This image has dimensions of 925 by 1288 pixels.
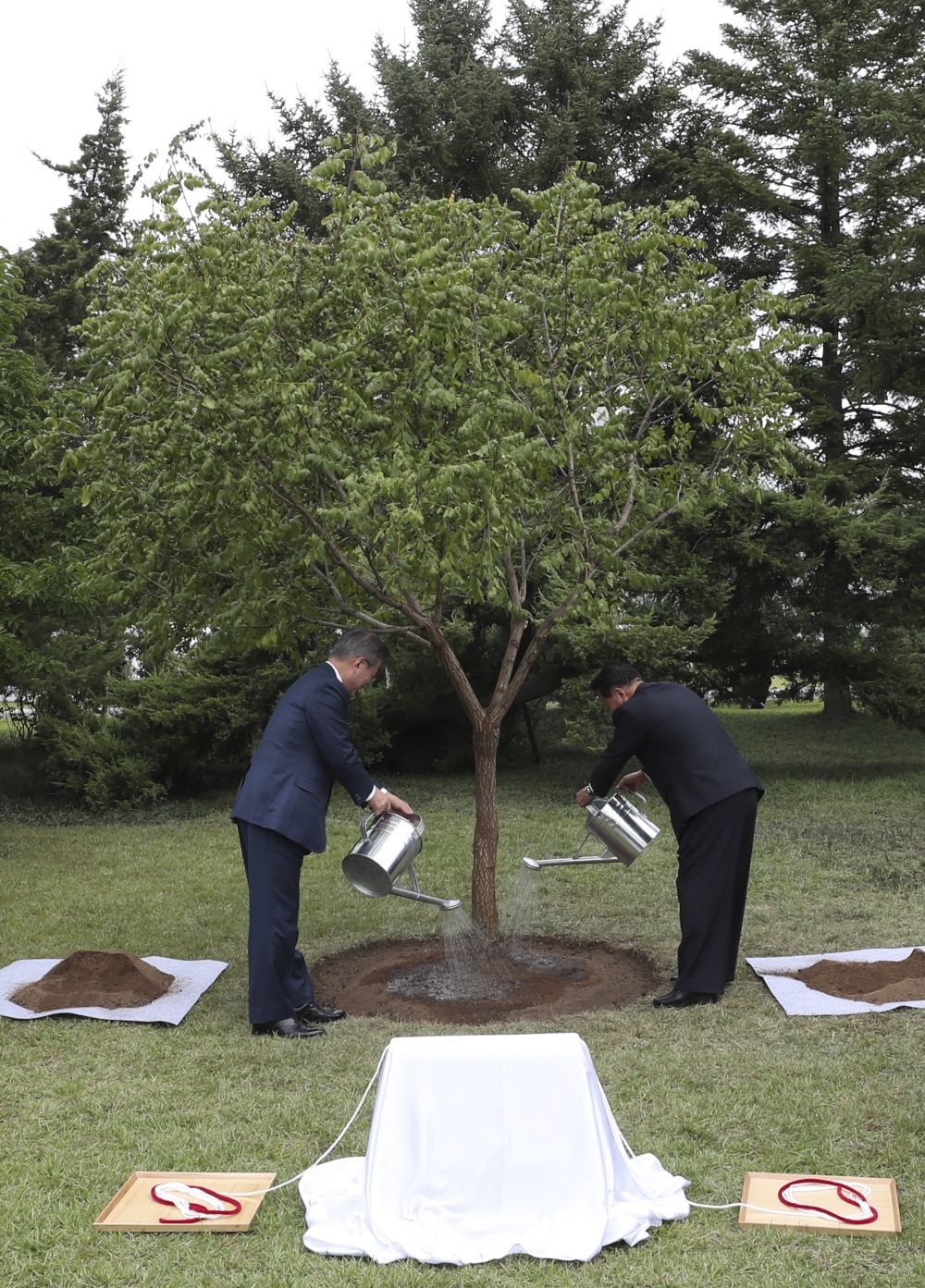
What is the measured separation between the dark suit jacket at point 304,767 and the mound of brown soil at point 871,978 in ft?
8.76

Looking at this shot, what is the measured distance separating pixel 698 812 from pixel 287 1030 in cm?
230

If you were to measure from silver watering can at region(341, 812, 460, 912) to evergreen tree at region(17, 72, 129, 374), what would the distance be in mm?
17398

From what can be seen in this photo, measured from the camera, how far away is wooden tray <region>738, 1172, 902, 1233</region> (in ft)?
11.8

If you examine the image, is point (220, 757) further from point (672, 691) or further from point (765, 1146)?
point (765, 1146)

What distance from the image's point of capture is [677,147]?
1797 centimetres

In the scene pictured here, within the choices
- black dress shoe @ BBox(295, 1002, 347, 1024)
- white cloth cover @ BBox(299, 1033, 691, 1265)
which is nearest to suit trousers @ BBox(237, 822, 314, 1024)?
black dress shoe @ BBox(295, 1002, 347, 1024)

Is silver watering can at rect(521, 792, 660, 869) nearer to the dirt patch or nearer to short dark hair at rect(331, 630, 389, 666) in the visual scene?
the dirt patch

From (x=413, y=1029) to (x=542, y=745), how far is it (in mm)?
12791

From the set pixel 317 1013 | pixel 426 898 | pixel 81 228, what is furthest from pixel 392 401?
pixel 81 228

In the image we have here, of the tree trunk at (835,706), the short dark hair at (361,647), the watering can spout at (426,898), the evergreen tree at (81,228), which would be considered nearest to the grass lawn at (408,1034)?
the watering can spout at (426,898)

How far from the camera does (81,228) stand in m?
22.3

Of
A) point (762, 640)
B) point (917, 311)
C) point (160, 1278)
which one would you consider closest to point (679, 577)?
point (762, 640)

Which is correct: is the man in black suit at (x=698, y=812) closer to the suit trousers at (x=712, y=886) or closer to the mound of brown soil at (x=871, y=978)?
the suit trousers at (x=712, y=886)

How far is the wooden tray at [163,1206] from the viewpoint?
12.1 feet
